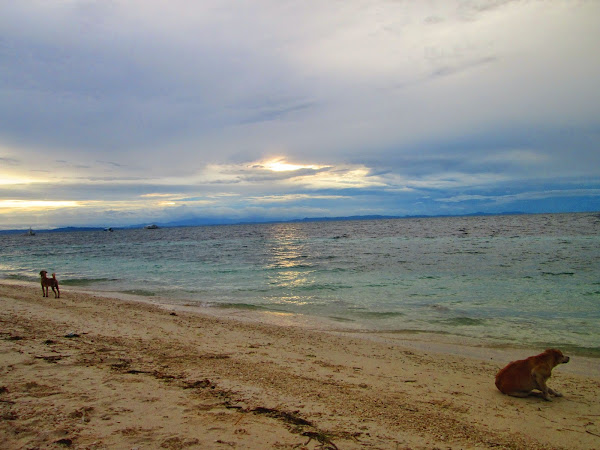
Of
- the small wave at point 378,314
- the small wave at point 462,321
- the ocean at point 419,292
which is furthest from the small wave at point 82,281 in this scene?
the small wave at point 462,321

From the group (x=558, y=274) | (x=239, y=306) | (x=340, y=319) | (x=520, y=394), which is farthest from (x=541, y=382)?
(x=558, y=274)

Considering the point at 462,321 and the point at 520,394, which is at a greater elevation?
the point at 520,394

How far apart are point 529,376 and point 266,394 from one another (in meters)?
3.97

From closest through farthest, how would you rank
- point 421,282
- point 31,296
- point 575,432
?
point 575,432 < point 31,296 < point 421,282

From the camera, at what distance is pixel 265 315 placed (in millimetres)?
12148

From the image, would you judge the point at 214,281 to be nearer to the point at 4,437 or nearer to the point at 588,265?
the point at 4,437

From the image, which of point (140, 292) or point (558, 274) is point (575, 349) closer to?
point (558, 274)

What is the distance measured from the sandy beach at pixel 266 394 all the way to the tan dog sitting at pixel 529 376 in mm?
153

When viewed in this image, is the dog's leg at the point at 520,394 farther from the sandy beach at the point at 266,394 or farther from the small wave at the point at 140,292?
the small wave at the point at 140,292

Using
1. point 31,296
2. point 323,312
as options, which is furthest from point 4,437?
point 31,296

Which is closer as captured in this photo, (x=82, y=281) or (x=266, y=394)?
(x=266, y=394)

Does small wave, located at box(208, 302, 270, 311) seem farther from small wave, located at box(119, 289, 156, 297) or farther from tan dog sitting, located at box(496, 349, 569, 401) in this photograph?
tan dog sitting, located at box(496, 349, 569, 401)

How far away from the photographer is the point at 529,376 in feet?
17.7

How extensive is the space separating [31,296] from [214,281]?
8.25 metres
